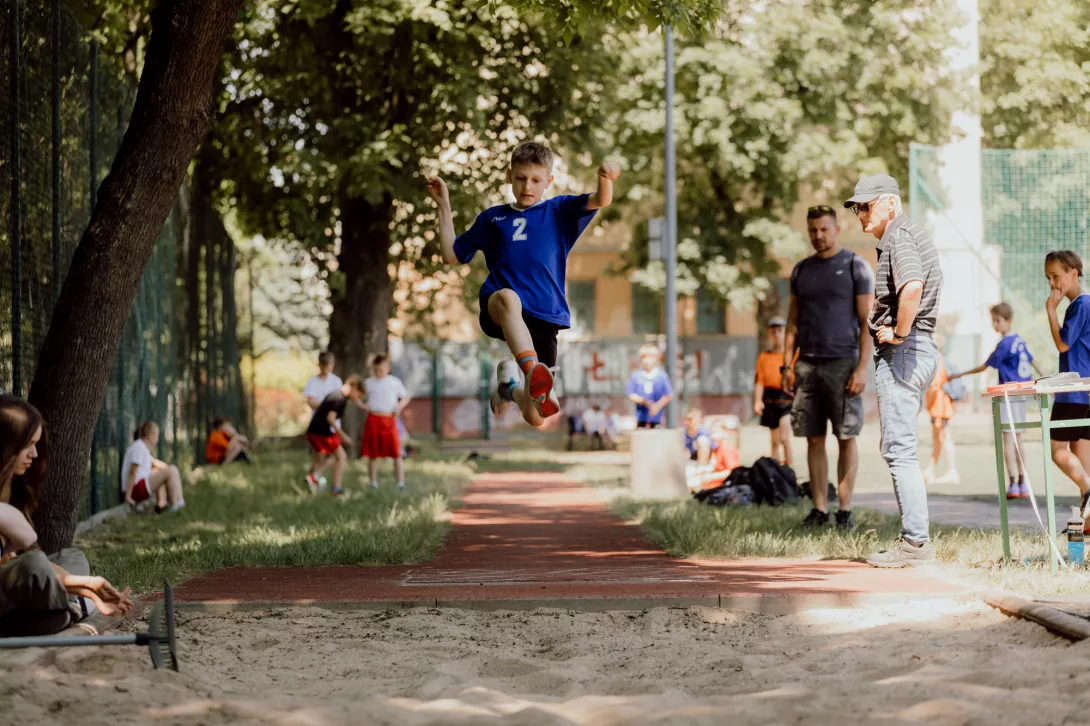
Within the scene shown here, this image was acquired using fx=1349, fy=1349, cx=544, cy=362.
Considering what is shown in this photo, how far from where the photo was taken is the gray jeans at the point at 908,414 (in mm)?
8281

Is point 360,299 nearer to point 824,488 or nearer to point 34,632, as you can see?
point 824,488

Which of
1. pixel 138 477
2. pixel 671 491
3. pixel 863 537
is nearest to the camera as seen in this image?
pixel 863 537

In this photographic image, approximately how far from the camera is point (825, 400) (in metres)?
9.92

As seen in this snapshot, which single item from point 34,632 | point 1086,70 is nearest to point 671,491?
point 34,632

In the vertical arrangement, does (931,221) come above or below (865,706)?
above

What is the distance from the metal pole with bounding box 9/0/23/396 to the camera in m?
9.69

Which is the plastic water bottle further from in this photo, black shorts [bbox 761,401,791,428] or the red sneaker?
black shorts [bbox 761,401,791,428]

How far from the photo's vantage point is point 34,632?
5387 mm

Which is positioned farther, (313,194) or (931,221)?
(931,221)

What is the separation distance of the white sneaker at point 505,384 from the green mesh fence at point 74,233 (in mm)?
3846

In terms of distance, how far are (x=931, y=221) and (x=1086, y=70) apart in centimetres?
740

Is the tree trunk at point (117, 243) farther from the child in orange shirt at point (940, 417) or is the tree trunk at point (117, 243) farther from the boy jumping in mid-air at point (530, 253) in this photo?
the child in orange shirt at point (940, 417)

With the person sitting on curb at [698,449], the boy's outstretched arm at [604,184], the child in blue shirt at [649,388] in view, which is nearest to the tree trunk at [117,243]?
the boy's outstretched arm at [604,184]

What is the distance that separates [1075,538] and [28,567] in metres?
5.61
